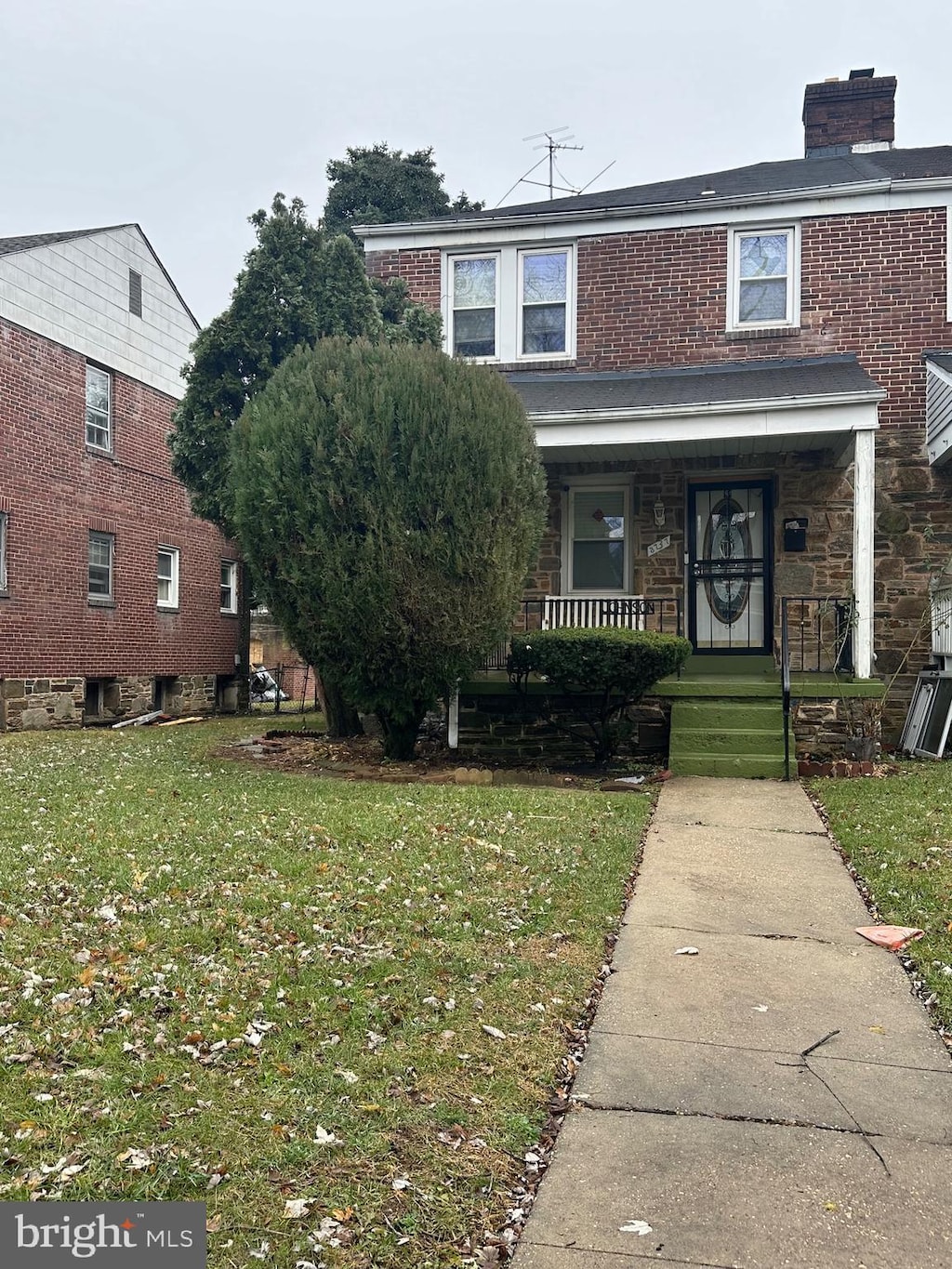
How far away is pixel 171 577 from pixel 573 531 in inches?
369

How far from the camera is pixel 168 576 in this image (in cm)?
1886

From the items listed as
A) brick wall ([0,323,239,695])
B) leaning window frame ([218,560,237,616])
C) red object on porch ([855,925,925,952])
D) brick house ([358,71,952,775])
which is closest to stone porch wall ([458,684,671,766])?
brick house ([358,71,952,775])

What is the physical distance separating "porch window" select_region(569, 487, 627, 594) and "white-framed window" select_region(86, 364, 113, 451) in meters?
8.66

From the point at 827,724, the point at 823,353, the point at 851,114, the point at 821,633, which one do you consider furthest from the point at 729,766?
the point at 851,114

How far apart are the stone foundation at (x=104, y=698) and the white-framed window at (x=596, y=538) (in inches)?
327

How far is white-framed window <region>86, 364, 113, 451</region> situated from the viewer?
16.3 metres

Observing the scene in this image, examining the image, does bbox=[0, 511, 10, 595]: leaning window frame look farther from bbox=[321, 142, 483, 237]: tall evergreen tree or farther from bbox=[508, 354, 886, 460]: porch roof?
bbox=[321, 142, 483, 237]: tall evergreen tree

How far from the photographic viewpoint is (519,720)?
427 inches

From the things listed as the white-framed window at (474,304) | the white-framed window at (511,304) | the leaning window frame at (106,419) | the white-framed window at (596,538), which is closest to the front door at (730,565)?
the white-framed window at (596,538)

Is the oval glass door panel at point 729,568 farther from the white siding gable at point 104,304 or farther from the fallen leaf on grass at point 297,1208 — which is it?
the fallen leaf on grass at point 297,1208

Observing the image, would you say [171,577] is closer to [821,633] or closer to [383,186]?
[821,633]

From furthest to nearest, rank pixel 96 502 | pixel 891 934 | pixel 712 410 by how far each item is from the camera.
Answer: pixel 96 502
pixel 712 410
pixel 891 934

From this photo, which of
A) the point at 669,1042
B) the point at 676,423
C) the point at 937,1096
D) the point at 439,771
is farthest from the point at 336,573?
the point at 937,1096

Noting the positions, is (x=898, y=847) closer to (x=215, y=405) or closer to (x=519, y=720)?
(x=519, y=720)
